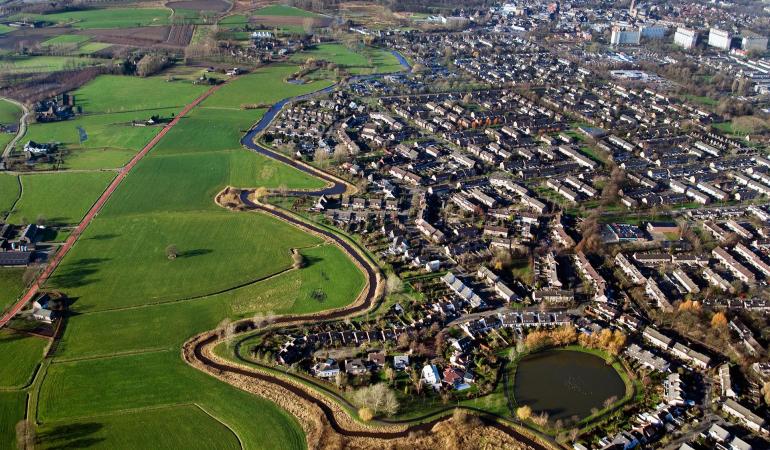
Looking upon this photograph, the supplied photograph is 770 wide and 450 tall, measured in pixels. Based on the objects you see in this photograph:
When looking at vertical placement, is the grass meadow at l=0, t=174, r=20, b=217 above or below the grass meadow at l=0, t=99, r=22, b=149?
below

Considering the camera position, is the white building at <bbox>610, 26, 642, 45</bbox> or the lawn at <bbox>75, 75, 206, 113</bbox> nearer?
the lawn at <bbox>75, 75, 206, 113</bbox>

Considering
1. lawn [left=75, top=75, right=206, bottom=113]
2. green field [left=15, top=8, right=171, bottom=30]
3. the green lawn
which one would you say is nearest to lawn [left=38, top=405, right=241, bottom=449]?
lawn [left=75, top=75, right=206, bottom=113]

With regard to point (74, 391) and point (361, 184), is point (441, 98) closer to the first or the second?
point (361, 184)

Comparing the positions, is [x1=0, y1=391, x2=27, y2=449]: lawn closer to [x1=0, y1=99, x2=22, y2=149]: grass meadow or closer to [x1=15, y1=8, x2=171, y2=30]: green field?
[x1=0, y1=99, x2=22, y2=149]: grass meadow

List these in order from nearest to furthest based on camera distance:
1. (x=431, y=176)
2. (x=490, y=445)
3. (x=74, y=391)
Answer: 1. (x=490, y=445)
2. (x=74, y=391)
3. (x=431, y=176)

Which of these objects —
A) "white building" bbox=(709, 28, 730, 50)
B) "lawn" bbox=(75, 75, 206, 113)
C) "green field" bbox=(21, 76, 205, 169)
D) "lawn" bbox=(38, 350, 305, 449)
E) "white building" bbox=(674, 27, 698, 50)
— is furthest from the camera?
"white building" bbox=(674, 27, 698, 50)

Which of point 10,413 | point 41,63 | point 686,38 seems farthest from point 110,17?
point 686,38

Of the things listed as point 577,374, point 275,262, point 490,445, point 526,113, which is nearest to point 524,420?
point 490,445
